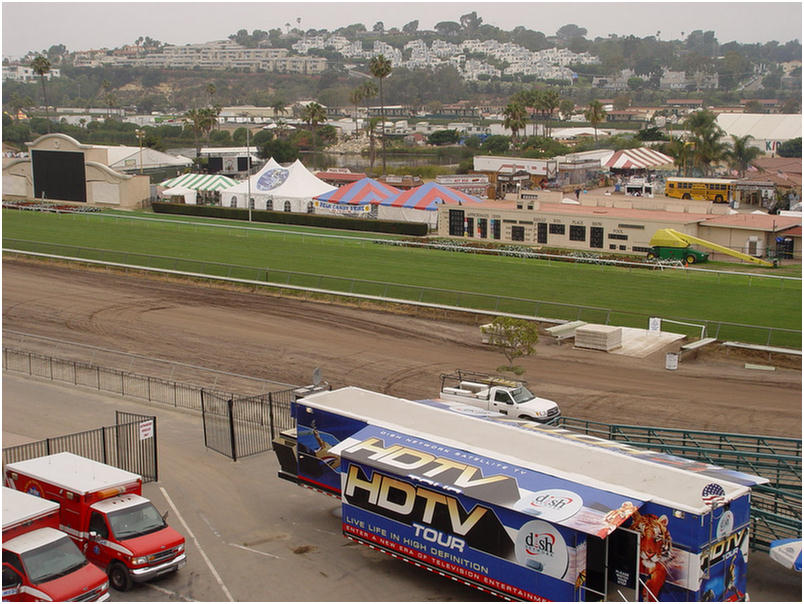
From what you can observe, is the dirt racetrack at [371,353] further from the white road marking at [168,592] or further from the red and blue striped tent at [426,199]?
the red and blue striped tent at [426,199]

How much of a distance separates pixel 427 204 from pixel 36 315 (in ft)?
125

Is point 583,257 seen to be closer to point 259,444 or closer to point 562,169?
point 259,444

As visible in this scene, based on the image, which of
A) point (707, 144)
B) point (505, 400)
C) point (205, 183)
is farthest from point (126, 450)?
point (707, 144)

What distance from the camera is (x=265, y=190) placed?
285 ft

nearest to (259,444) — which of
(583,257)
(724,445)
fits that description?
(724,445)

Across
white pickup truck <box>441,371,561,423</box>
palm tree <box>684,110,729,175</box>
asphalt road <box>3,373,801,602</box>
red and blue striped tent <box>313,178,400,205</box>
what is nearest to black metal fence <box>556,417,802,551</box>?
asphalt road <box>3,373,801,602</box>

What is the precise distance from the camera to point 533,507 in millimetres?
14969

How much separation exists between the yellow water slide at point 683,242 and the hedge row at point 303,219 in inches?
817

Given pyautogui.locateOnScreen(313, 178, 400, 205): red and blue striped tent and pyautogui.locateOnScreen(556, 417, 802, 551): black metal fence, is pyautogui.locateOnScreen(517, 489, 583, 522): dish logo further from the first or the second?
pyautogui.locateOnScreen(313, 178, 400, 205): red and blue striped tent

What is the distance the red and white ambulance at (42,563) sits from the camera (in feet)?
49.9

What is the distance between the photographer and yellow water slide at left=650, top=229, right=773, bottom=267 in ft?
191

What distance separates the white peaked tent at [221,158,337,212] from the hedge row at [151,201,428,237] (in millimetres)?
2178

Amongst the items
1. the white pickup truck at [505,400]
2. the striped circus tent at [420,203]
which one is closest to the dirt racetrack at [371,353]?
the white pickup truck at [505,400]

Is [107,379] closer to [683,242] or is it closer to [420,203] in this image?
[683,242]
